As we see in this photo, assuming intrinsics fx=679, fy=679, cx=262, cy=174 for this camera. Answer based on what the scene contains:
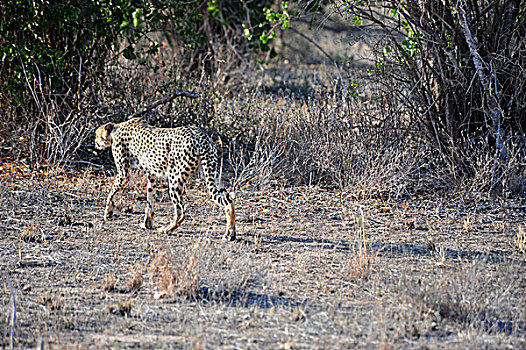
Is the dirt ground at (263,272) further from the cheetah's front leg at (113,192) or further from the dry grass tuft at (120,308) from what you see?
the cheetah's front leg at (113,192)

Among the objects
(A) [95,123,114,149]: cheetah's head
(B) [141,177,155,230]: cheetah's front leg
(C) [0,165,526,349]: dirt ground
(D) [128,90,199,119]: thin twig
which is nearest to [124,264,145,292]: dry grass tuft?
(C) [0,165,526,349]: dirt ground

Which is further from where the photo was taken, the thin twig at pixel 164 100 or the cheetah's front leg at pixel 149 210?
the thin twig at pixel 164 100

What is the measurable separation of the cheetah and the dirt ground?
27cm

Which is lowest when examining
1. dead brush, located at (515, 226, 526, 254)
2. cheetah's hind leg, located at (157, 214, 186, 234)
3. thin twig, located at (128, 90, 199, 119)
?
cheetah's hind leg, located at (157, 214, 186, 234)

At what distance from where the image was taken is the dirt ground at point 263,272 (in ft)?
15.5

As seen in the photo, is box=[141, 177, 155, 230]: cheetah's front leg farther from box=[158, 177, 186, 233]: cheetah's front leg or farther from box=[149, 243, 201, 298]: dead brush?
box=[149, 243, 201, 298]: dead brush

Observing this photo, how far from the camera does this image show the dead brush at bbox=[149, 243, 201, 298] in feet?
17.6

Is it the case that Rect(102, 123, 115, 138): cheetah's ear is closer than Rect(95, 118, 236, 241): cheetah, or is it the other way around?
Rect(95, 118, 236, 241): cheetah

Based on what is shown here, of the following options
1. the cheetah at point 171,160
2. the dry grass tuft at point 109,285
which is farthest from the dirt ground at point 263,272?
the cheetah at point 171,160

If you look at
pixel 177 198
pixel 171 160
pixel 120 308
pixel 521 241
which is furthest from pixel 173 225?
pixel 521 241

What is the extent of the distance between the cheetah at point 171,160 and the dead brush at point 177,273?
1073mm

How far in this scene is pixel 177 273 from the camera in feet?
18.0

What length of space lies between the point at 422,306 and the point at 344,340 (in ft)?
2.42

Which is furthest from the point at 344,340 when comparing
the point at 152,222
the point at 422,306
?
the point at 152,222
